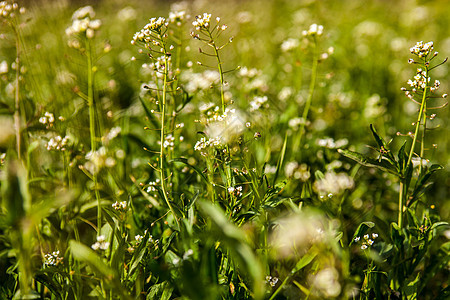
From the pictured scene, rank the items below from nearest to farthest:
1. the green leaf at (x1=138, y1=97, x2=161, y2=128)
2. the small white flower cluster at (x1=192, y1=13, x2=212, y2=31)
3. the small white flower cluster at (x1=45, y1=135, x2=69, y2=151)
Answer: the small white flower cluster at (x1=192, y1=13, x2=212, y2=31)
the small white flower cluster at (x1=45, y1=135, x2=69, y2=151)
the green leaf at (x1=138, y1=97, x2=161, y2=128)

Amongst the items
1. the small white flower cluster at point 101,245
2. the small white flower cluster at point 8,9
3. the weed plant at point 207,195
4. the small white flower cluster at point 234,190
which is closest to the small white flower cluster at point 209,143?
the weed plant at point 207,195

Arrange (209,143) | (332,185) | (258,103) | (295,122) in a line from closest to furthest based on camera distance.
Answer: (209,143) → (332,185) → (258,103) → (295,122)

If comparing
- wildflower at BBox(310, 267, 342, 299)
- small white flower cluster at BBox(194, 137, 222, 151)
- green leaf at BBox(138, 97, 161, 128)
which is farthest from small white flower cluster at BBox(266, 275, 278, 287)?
green leaf at BBox(138, 97, 161, 128)

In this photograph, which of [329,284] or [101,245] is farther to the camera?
[101,245]

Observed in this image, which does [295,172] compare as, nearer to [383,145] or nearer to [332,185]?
[332,185]

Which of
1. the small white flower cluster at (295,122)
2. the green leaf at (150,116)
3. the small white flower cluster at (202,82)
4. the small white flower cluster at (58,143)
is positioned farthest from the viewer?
the small white flower cluster at (295,122)

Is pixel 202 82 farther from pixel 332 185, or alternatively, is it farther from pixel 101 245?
pixel 101 245

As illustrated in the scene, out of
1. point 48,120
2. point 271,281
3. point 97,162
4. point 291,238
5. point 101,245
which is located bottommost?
point 271,281

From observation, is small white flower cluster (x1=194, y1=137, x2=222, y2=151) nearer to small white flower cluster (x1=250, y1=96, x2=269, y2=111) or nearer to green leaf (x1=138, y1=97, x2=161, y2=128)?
green leaf (x1=138, y1=97, x2=161, y2=128)

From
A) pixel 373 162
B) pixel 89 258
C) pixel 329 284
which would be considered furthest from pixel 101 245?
pixel 373 162

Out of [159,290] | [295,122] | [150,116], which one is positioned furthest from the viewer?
[295,122]

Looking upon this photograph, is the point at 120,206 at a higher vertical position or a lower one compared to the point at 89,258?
lower

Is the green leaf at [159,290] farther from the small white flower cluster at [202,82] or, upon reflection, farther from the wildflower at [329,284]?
the small white flower cluster at [202,82]

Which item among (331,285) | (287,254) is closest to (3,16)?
(287,254)
